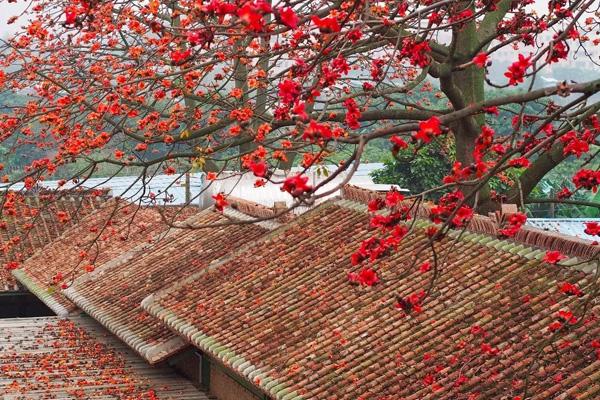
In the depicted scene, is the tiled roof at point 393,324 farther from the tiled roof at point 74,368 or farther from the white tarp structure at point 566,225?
the white tarp structure at point 566,225

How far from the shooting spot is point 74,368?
589 inches

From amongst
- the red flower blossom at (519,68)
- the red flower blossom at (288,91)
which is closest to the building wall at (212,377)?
the red flower blossom at (288,91)

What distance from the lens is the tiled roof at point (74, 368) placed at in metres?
13.6

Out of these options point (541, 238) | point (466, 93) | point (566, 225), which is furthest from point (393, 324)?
point (566, 225)

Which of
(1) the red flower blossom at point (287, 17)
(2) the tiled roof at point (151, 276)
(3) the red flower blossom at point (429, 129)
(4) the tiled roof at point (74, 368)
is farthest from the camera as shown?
(2) the tiled roof at point (151, 276)

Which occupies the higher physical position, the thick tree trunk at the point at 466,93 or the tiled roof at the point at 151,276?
the thick tree trunk at the point at 466,93

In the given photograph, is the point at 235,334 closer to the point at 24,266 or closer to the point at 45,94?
the point at 45,94

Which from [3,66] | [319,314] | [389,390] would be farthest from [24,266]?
[389,390]

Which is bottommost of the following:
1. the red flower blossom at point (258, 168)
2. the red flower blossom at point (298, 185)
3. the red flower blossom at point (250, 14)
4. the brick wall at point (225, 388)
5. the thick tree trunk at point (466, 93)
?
the brick wall at point (225, 388)

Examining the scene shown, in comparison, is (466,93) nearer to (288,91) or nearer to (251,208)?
(251,208)

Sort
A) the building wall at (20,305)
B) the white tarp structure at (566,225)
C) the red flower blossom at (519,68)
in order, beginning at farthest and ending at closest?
the white tarp structure at (566,225), the building wall at (20,305), the red flower blossom at (519,68)

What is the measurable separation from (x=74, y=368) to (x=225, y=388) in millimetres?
2922

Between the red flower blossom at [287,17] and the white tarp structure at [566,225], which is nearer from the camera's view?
the red flower blossom at [287,17]

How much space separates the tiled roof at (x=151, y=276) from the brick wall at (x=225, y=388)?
22.6 inches
